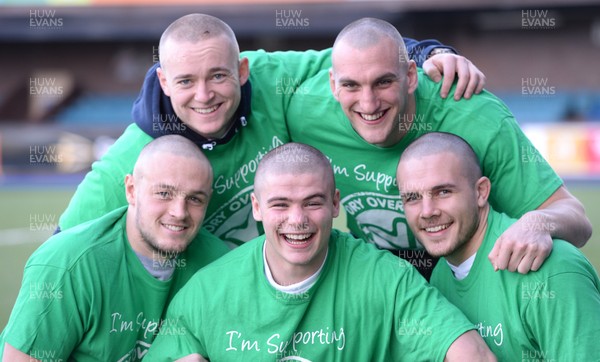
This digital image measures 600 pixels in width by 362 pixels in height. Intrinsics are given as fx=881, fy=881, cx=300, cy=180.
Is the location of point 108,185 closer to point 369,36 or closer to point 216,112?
point 216,112

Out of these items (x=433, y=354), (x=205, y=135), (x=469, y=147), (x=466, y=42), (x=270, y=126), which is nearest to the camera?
(x=433, y=354)

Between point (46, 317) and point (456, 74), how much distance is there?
2.77 m

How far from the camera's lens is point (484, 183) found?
4.67m

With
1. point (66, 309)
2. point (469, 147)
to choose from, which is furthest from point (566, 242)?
point (66, 309)

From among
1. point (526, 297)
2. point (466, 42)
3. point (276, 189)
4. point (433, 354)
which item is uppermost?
point (466, 42)

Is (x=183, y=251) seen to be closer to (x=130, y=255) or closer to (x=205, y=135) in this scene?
(x=130, y=255)

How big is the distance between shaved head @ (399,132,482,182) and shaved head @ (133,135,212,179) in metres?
1.11

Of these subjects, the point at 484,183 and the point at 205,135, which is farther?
the point at 205,135

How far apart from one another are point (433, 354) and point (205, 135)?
6.09ft

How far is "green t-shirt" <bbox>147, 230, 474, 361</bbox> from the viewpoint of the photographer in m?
4.35

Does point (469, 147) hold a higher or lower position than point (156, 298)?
higher

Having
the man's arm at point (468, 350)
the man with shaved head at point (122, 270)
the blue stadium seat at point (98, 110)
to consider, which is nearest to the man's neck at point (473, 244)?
the man's arm at point (468, 350)

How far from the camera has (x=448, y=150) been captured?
15.2ft

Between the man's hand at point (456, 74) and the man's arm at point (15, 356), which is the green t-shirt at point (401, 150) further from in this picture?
the man's arm at point (15, 356)
